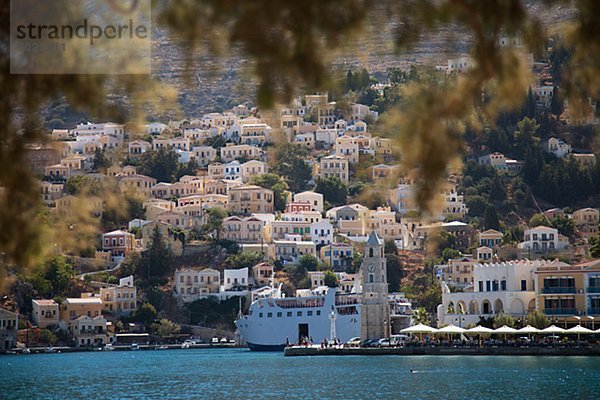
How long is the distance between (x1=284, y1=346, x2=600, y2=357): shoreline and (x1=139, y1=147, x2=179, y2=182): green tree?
55.5m

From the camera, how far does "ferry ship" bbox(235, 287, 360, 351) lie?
83.7 m

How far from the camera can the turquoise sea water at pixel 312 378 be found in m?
45.1

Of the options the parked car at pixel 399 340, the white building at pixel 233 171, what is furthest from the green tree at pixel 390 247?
the parked car at pixel 399 340

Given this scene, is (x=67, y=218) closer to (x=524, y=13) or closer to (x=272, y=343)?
(x=524, y=13)

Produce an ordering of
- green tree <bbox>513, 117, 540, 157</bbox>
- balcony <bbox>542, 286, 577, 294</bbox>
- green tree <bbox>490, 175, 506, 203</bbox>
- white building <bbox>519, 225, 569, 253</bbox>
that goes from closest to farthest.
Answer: balcony <bbox>542, 286, 577, 294</bbox>
white building <bbox>519, 225, 569, 253</bbox>
green tree <bbox>490, 175, 506, 203</bbox>
green tree <bbox>513, 117, 540, 157</bbox>

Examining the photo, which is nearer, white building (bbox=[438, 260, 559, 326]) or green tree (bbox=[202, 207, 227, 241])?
white building (bbox=[438, 260, 559, 326])

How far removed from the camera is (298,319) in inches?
3359

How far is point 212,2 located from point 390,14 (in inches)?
42.1

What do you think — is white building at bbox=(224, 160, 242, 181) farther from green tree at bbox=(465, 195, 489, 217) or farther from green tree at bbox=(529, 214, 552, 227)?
green tree at bbox=(529, 214, 552, 227)

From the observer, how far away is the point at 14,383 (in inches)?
2320

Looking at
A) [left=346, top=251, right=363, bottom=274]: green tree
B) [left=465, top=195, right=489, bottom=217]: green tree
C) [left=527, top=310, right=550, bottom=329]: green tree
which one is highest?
[left=465, top=195, right=489, bottom=217]: green tree

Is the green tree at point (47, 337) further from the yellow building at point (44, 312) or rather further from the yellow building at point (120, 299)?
Answer: the yellow building at point (120, 299)

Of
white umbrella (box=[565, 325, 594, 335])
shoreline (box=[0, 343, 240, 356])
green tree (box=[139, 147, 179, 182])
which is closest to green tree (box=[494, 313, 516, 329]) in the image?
white umbrella (box=[565, 325, 594, 335])

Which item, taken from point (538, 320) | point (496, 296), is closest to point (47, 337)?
point (496, 296)
